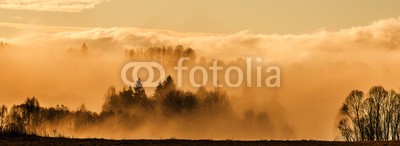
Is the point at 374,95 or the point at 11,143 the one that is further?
the point at 374,95

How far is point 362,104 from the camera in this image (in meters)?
123

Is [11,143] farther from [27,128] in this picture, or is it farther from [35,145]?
[27,128]

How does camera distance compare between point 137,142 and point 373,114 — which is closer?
point 137,142

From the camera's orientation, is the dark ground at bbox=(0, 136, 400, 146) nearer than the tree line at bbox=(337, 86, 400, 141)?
Yes

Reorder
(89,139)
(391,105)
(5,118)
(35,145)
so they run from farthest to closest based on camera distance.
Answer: (5,118) → (391,105) → (89,139) → (35,145)

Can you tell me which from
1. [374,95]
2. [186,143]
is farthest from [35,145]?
[374,95]

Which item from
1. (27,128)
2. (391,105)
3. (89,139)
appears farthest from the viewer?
(391,105)

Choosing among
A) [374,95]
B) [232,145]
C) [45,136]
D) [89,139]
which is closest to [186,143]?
[232,145]

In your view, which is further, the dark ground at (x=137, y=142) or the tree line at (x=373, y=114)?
the tree line at (x=373, y=114)

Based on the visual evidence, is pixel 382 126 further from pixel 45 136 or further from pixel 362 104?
pixel 45 136

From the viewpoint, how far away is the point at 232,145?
51750 mm

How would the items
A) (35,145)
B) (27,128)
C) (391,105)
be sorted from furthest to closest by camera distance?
(391,105), (27,128), (35,145)

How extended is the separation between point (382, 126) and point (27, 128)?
74.4 meters

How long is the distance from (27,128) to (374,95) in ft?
262
